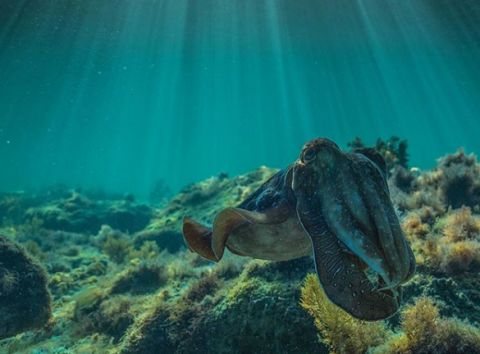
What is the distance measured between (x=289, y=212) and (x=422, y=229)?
420 centimetres

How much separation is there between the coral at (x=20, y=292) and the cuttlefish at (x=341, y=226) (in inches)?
280

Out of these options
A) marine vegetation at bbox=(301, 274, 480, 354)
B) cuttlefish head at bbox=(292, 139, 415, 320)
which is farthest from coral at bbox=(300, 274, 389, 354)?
cuttlefish head at bbox=(292, 139, 415, 320)

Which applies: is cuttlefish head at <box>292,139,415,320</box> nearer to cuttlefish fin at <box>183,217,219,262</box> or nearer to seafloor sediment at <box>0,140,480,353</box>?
cuttlefish fin at <box>183,217,219,262</box>

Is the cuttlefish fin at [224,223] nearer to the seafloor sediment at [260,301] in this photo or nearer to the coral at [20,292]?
the seafloor sediment at [260,301]

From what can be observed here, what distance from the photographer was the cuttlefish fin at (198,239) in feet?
12.0

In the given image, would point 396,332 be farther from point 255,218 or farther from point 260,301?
point 255,218

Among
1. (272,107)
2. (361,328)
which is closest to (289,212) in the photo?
(361,328)

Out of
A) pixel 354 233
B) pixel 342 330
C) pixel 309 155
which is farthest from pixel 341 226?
pixel 342 330

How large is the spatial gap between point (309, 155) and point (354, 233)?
0.75 m

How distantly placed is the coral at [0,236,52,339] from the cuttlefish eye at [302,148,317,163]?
7821 mm

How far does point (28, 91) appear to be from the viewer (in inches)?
2016

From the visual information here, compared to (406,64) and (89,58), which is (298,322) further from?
(406,64)

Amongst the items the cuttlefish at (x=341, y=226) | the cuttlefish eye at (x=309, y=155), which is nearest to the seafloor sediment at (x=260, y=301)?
the cuttlefish at (x=341, y=226)

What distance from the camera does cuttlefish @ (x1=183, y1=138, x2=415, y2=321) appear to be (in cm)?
248
